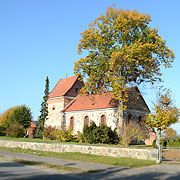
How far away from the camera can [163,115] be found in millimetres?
18766

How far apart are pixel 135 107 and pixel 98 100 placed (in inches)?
247

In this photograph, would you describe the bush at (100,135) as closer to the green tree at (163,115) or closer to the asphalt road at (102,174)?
the green tree at (163,115)

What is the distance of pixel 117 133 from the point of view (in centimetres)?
2895

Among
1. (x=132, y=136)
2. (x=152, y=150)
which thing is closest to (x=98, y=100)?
(x=132, y=136)

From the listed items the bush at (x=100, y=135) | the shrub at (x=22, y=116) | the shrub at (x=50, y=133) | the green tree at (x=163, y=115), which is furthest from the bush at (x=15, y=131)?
the green tree at (x=163, y=115)

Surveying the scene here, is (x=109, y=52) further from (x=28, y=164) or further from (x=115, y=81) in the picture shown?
(x=28, y=164)

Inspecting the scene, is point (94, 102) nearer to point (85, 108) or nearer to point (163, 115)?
point (85, 108)

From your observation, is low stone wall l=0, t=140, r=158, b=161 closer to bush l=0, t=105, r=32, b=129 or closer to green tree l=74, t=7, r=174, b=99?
green tree l=74, t=7, r=174, b=99

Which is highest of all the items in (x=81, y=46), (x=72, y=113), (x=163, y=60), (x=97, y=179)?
(x=81, y=46)

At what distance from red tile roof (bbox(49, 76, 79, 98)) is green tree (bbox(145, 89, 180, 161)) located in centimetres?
2636


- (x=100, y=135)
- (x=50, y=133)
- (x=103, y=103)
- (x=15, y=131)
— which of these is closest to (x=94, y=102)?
(x=103, y=103)

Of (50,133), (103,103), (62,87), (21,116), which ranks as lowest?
(50,133)

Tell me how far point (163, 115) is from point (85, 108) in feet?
69.0

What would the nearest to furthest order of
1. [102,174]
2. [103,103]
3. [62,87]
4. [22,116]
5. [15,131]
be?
1. [102,174]
2. [103,103]
3. [15,131]
4. [62,87]
5. [22,116]
